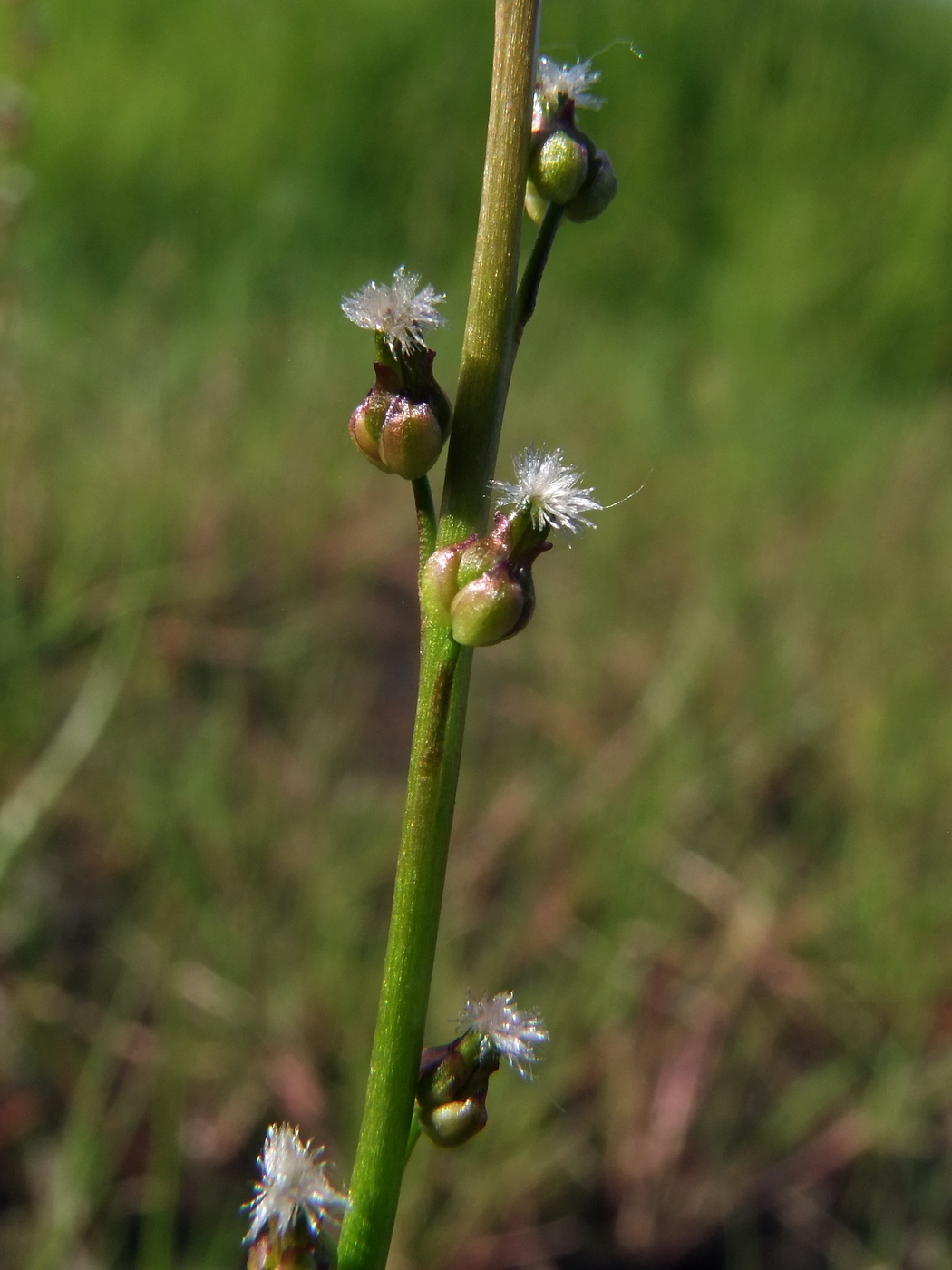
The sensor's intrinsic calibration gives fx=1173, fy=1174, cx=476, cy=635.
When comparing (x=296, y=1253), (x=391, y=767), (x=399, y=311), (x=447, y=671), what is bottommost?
(x=296, y=1253)

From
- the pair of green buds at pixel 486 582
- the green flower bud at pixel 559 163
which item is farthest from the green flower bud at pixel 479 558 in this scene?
the green flower bud at pixel 559 163

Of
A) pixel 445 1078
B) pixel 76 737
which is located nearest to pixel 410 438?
pixel 445 1078

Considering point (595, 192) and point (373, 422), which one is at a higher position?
point (595, 192)

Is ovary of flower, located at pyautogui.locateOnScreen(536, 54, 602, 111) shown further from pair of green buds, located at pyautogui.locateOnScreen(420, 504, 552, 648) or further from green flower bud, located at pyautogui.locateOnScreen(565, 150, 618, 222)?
pair of green buds, located at pyautogui.locateOnScreen(420, 504, 552, 648)

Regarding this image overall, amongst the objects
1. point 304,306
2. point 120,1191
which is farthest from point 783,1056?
point 304,306

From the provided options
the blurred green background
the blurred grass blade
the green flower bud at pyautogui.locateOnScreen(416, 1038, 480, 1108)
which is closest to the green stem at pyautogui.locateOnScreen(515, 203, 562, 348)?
the green flower bud at pyautogui.locateOnScreen(416, 1038, 480, 1108)

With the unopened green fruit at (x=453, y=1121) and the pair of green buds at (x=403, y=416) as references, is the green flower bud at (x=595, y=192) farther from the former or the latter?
the unopened green fruit at (x=453, y=1121)

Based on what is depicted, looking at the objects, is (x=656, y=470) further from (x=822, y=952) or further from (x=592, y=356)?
(x=822, y=952)

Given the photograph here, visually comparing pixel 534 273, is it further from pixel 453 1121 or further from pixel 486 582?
pixel 453 1121
